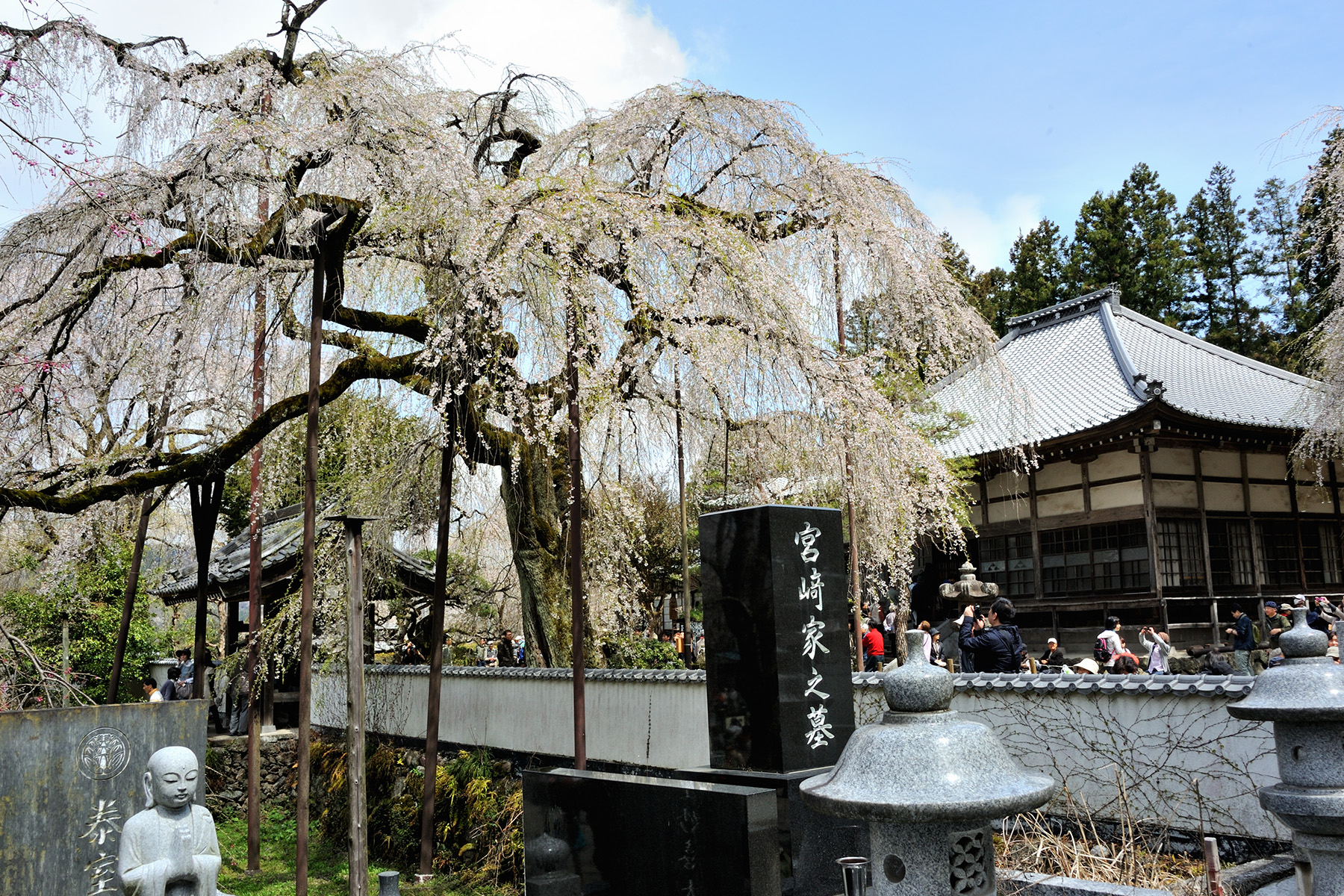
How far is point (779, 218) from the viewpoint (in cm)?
1020

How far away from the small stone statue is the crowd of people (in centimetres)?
570

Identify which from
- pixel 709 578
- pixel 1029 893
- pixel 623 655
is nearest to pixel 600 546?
pixel 623 655

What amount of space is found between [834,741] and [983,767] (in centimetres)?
329

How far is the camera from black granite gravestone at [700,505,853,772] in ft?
19.5

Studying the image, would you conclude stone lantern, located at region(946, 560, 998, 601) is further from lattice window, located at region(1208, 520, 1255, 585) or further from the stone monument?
the stone monument

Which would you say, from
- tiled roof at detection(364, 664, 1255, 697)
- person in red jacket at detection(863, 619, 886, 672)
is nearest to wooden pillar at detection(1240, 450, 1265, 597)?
person in red jacket at detection(863, 619, 886, 672)

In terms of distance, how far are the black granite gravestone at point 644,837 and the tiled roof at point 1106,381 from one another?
1269 cm

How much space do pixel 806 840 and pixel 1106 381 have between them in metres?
17.1

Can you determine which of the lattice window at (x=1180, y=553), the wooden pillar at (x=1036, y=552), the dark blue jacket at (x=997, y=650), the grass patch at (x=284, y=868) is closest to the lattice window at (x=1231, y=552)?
the lattice window at (x=1180, y=553)

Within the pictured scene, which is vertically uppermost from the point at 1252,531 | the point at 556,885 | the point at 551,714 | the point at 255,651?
the point at 1252,531

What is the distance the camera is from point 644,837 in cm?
490

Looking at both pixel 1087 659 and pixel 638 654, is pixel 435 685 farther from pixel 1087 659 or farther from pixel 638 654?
pixel 1087 659

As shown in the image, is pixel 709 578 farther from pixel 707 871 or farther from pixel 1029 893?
pixel 1029 893

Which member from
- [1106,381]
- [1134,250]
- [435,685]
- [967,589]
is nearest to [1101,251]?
[1134,250]
